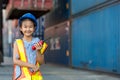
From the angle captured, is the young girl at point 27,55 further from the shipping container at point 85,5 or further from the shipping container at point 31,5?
the shipping container at point 31,5

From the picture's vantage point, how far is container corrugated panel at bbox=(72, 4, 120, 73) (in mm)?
14175

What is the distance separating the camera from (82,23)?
1844 cm

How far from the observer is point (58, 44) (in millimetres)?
24734

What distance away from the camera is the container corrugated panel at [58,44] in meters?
22.4

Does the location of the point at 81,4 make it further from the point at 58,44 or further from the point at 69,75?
the point at 58,44

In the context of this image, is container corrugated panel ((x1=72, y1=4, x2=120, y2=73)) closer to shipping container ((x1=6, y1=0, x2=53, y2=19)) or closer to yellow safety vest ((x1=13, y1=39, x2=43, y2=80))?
shipping container ((x1=6, y1=0, x2=53, y2=19))

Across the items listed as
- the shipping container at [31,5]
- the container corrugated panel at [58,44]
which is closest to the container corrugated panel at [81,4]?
the container corrugated panel at [58,44]

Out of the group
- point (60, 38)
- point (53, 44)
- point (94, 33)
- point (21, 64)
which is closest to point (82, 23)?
point (94, 33)

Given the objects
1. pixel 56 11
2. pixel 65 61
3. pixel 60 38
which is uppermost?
pixel 56 11

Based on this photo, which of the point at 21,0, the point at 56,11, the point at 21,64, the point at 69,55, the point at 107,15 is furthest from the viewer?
the point at 56,11

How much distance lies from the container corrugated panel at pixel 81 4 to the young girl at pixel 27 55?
38.8ft

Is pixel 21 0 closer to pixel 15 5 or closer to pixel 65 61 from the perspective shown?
pixel 15 5

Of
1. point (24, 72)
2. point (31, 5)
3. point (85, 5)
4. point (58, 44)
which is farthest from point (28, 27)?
point (58, 44)

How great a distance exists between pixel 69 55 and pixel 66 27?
5.80 feet
